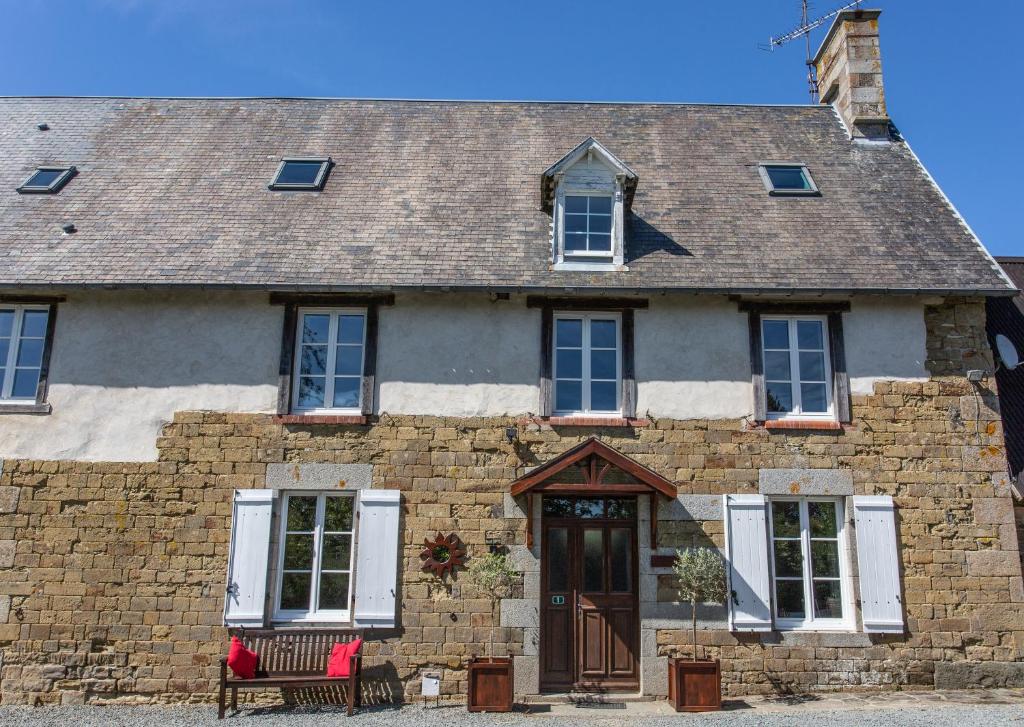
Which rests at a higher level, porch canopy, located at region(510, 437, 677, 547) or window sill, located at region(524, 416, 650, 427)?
window sill, located at region(524, 416, 650, 427)

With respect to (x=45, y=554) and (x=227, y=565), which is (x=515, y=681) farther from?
(x=45, y=554)

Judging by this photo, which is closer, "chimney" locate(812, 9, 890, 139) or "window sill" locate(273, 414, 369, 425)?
"window sill" locate(273, 414, 369, 425)

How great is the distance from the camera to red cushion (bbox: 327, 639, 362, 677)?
8.16 m

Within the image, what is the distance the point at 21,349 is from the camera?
30.7 ft

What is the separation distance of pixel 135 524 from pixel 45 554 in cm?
104

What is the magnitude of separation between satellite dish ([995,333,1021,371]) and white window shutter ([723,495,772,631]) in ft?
14.1

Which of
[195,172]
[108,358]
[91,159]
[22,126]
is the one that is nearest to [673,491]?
[108,358]

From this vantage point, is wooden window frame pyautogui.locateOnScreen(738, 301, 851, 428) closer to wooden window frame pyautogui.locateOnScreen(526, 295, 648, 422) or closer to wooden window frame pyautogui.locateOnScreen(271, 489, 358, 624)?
wooden window frame pyautogui.locateOnScreen(526, 295, 648, 422)

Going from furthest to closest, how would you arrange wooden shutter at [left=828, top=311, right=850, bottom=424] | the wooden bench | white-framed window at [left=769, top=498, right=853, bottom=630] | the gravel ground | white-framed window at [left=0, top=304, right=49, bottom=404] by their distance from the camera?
white-framed window at [left=0, top=304, right=49, bottom=404] < wooden shutter at [left=828, top=311, right=850, bottom=424] < white-framed window at [left=769, top=498, right=853, bottom=630] < the wooden bench < the gravel ground

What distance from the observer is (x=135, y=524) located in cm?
880

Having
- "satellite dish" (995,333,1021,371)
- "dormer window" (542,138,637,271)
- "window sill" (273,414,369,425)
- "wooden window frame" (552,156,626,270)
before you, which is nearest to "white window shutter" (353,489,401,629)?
"window sill" (273,414,369,425)

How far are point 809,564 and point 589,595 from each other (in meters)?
2.59

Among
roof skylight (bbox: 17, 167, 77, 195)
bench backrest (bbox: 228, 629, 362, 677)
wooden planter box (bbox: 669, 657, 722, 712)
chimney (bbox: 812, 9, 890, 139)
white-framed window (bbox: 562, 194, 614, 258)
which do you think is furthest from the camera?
chimney (bbox: 812, 9, 890, 139)

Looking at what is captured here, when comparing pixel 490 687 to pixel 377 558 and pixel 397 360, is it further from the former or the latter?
pixel 397 360
